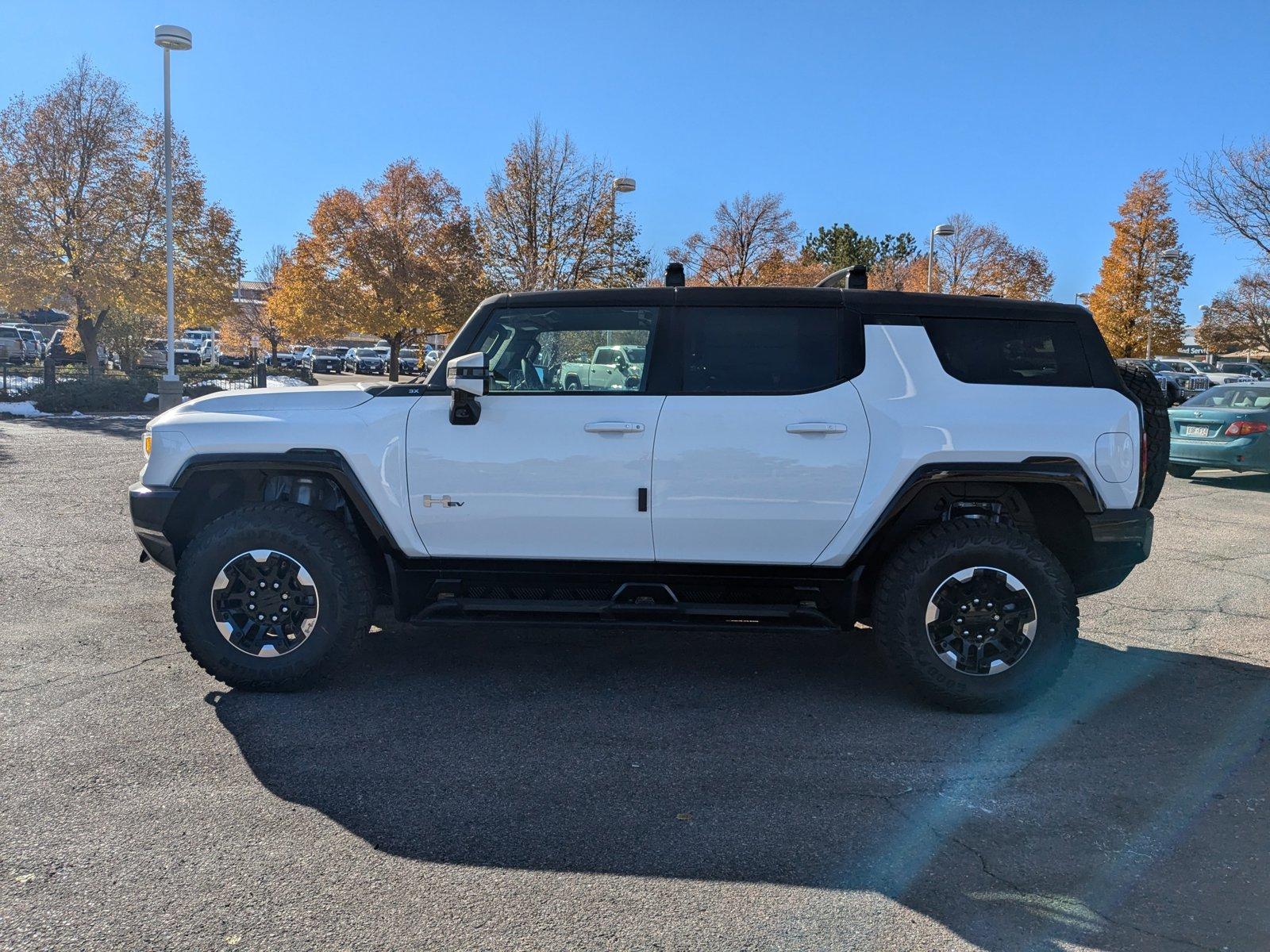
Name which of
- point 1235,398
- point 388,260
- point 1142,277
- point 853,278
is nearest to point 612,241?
point 388,260

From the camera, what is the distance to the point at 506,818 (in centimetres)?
340

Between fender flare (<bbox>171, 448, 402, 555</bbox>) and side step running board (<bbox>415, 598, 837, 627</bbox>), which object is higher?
fender flare (<bbox>171, 448, 402, 555</bbox>)

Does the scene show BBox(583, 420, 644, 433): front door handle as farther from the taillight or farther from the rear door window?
the taillight

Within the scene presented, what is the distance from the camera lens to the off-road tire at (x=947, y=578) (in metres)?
4.34

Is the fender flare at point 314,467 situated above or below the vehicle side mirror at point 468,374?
below

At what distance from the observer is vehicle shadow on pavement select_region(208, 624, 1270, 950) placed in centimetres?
Result: 304

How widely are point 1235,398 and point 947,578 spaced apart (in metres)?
11.4

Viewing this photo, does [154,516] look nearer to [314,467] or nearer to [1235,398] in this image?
[314,467]

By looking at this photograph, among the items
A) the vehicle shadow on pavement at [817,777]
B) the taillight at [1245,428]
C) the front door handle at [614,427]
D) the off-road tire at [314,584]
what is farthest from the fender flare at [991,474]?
the taillight at [1245,428]

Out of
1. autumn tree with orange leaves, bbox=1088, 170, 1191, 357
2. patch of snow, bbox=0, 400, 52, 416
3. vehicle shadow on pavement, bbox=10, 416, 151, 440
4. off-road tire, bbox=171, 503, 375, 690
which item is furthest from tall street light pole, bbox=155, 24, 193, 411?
autumn tree with orange leaves, bbox=1088, 170, 1191, 357

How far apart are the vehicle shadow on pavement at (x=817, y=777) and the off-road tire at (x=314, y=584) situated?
151mm

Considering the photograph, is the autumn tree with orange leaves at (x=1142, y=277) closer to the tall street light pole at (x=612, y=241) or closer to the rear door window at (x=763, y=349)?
the tall street light pole at (x=612, y=241)

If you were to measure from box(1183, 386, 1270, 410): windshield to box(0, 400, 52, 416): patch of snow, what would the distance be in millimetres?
22488

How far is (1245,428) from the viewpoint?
12664 millimetres
